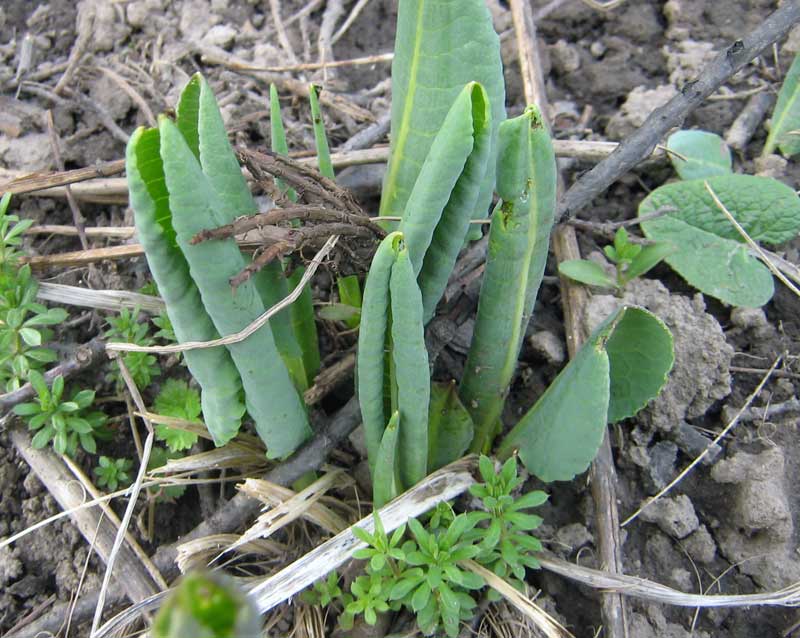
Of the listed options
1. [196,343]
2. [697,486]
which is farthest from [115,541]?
[697,486]

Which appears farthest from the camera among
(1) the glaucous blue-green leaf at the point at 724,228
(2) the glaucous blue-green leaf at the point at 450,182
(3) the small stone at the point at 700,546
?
(1) the glaucous blue-green leaf at the point at 724,228

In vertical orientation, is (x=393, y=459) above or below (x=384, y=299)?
below

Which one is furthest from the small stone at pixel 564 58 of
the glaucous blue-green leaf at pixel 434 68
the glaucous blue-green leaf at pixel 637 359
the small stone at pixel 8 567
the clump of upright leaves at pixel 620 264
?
the small stone at pixel 8 567

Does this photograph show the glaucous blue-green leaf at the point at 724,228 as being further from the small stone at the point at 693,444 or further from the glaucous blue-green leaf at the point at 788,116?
the small stone at the point at 693,444

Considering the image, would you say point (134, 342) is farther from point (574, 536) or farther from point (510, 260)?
point (574, 536)

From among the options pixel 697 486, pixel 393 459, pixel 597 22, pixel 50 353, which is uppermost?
pixel 597 22

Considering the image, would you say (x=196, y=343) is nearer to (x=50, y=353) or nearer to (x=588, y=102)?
(x=50, y=353)

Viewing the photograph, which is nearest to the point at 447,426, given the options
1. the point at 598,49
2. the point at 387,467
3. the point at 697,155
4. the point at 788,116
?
the point at 387,467
